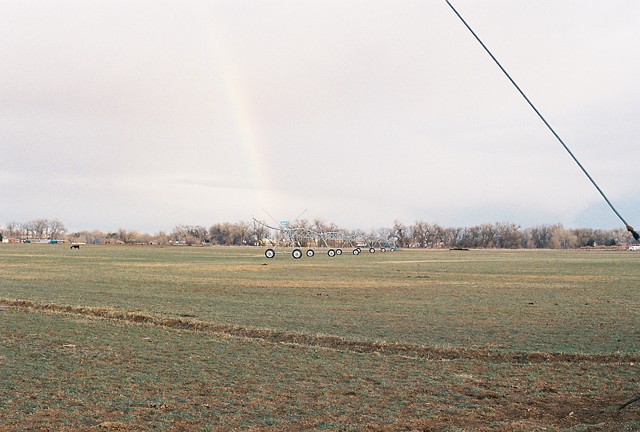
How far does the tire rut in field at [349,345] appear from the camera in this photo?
12172 millimetres

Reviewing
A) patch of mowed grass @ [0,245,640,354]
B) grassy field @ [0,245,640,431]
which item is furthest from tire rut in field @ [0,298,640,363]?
patch of mowed grass @ [0,245,640,354]

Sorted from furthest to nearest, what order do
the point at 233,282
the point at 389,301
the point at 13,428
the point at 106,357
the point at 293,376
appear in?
the point at 233,282 → the point at 389,301 → the point at 106,357 → the point at 293,376 → the point at 13,428

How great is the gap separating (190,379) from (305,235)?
67.6 m

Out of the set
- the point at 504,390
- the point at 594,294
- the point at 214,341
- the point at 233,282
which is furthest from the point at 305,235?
the point at 504,390

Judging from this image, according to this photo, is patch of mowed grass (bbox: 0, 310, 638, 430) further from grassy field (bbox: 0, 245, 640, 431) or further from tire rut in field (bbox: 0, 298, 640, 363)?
tire rut in field (bbox: 0, 298, 640, 363)

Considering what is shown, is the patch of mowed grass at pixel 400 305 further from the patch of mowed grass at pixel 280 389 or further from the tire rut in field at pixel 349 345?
the patch of mowed grass at pixel 280 389

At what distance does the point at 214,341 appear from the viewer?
13.9 m

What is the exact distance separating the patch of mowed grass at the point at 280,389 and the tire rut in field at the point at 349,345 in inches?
24.4

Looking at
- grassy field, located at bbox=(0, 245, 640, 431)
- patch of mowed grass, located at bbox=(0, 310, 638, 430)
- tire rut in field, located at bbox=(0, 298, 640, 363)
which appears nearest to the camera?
patch of mowed grass, located at bbox=(0, 310, 638, 430)

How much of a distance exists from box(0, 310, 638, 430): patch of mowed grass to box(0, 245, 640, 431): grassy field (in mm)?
31

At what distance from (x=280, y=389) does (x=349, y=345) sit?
4.43 metres

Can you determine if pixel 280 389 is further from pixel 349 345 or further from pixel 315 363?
pixel 349 345

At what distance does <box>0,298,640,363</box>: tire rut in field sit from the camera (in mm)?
12172

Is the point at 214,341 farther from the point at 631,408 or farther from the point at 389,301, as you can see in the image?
the point at 389,301
